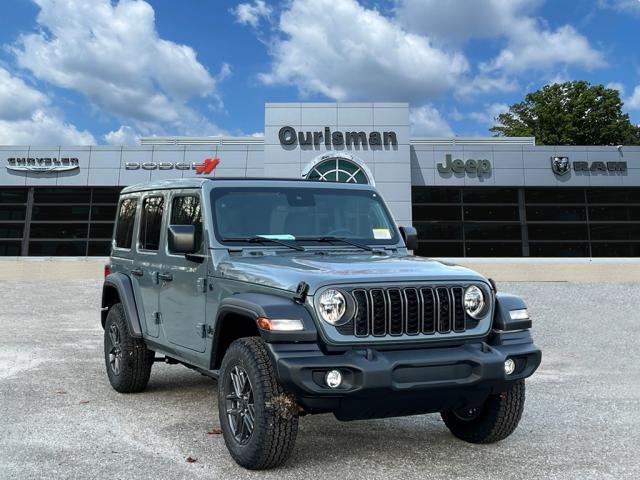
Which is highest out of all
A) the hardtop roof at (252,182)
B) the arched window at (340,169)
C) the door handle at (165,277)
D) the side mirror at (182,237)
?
the arched window at (340,169)

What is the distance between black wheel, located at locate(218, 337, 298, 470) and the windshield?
45.5 inches

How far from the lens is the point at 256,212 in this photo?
530 cm

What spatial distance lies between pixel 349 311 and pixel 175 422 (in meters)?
2.48

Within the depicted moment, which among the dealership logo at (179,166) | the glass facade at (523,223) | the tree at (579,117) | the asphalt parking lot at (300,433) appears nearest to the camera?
the asphalt parking lot at (300,433)

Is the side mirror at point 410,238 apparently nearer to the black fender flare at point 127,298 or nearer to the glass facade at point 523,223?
the black fender flare at point 127,298

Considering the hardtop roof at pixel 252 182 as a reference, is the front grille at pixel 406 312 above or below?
below

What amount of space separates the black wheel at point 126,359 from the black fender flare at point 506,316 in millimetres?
3681

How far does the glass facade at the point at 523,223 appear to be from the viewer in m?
34.2

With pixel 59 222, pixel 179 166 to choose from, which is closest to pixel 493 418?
pixel 179 166

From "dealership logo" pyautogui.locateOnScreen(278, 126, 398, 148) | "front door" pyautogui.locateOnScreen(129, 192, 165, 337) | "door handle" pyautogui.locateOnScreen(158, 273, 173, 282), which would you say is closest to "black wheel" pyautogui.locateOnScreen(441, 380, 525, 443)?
"door handle" pyautogui.locateOnScreen(158, 273, 173, 282)

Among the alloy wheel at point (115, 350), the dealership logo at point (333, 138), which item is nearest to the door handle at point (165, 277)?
the alloy wheel at point (115, 350)

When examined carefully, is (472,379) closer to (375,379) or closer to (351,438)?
(375,379)

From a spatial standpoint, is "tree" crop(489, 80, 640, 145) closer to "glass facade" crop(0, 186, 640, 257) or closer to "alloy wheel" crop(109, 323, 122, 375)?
"glass facade" crop(0, 186, 640, 257)

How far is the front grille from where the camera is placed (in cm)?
396
